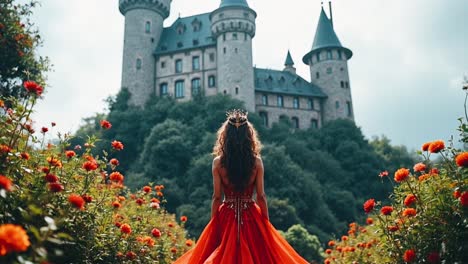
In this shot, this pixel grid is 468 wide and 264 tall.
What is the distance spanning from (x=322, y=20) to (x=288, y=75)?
8.84 meters

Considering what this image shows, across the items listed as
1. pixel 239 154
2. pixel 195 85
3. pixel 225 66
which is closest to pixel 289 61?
pixel 225 66

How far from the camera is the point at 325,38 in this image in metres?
51.4

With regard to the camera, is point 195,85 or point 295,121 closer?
point 195,85

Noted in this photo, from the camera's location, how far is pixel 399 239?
346 cm

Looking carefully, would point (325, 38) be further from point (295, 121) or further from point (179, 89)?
point (179, 89)

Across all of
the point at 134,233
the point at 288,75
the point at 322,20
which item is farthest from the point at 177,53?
the point at 134,233

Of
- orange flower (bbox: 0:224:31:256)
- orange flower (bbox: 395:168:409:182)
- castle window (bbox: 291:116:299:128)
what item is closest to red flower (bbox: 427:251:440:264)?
orange flower (bbox: 395:168:409:182)

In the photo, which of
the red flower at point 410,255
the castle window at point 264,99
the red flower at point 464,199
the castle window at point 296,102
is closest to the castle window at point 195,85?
the castle window at point 264,99

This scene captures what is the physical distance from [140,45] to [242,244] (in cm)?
4487

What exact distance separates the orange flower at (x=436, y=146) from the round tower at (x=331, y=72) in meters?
46.5

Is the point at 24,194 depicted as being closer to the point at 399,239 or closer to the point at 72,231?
the point at 72,231

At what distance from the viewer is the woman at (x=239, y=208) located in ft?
12.9

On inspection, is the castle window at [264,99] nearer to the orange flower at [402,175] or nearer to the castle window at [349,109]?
the castle window at [349,109]

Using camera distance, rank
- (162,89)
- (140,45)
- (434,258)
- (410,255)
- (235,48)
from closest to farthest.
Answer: (434,258)
(410,255)
(235,48)
(140,45)
(162,89)
